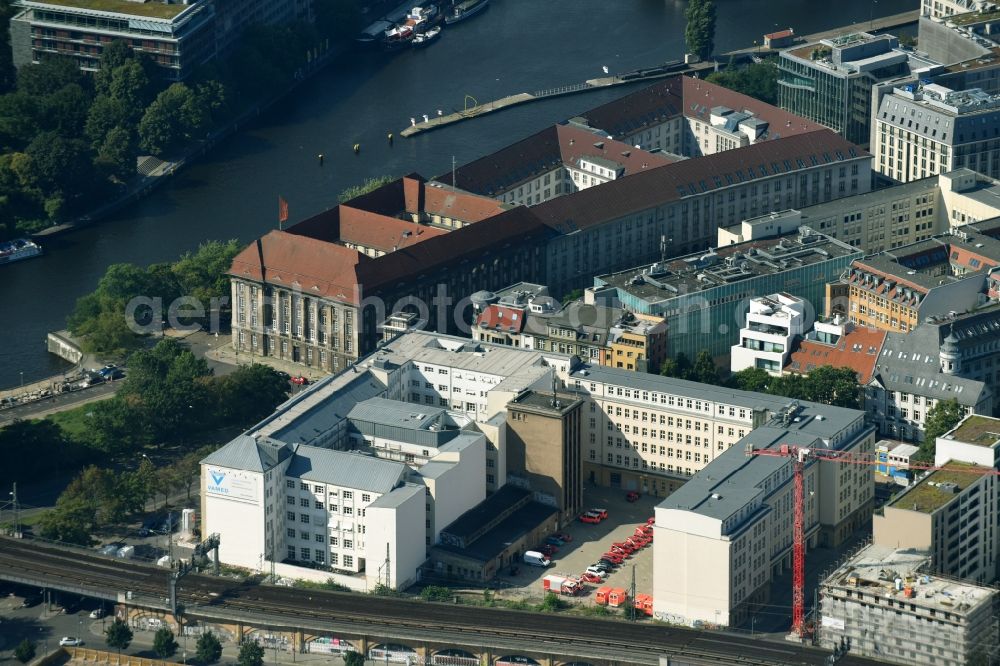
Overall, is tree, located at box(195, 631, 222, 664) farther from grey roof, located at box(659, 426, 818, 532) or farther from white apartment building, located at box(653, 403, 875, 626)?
grey roof, located at box(659, 426, 818, 532)

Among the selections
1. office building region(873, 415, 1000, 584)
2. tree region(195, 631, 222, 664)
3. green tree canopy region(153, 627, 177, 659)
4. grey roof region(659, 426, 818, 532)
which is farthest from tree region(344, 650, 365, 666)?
office building region(873, 415, 1000, 584)

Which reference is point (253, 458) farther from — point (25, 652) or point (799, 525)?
point (799, 525)

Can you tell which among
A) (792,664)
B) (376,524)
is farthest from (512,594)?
(792,664)

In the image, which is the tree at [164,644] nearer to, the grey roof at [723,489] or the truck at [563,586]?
the truck at [563,586]

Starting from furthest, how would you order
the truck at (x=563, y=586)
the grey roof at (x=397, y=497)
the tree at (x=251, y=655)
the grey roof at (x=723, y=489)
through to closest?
the truck at (x=563, y=586) → the grey roof at (x=397, y=497) → the grey roof at (x=723, y=489) → the tree at (x=251, y=655)

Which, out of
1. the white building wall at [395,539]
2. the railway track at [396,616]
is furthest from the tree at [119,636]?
the white building wall at [395,539]
